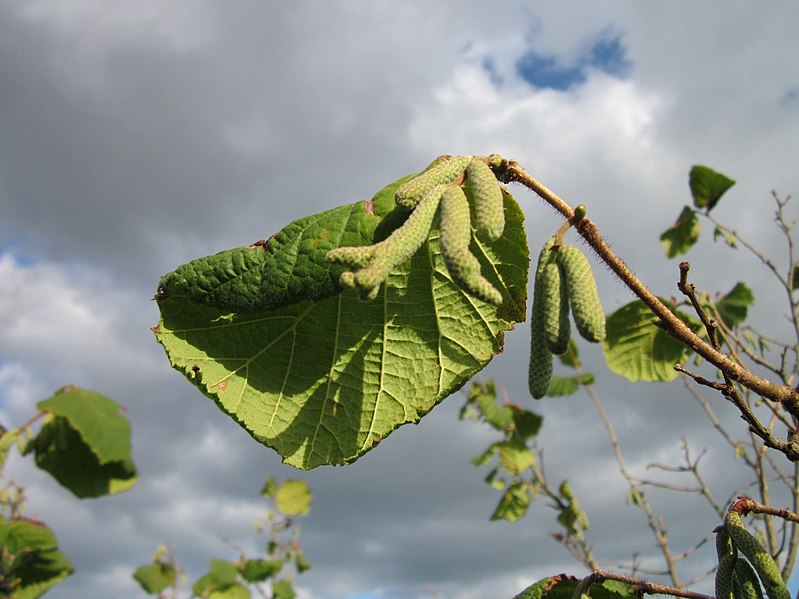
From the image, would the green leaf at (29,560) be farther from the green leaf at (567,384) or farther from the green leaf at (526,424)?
the green leaf at (567,384)

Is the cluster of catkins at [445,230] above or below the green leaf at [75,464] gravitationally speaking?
below

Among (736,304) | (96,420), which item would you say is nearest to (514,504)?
(736,304)

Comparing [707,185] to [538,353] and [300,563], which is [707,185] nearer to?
[538,353]

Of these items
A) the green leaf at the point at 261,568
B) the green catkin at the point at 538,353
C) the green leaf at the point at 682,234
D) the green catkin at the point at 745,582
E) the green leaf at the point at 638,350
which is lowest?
the green catkin at the point at 745,582

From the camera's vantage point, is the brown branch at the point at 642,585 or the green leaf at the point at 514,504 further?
the green leaf at the point at 514,504


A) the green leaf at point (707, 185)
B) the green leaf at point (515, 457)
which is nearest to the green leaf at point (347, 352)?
the green leaf at point (707, 185)

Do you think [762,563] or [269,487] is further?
[269,487]

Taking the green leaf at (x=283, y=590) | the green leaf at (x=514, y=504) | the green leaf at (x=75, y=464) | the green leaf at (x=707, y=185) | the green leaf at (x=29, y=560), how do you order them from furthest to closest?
the green leaf at (x=283, y=590) → the green leaf at (x=514, y=504) → the green leaf at (x=29, y=560) → the green leaf at (x=75, y=464) → the green leaf at (x=707, y=185)

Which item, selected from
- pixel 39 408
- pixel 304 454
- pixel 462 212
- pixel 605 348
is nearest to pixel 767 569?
pixel 462 212
